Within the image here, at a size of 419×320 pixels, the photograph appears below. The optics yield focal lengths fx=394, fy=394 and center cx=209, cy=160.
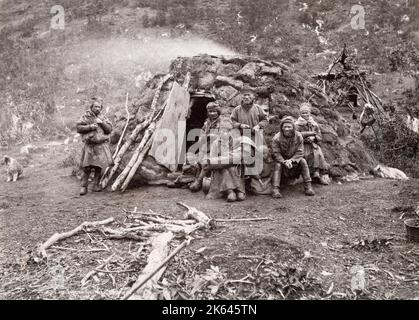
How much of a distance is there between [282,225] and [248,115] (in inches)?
92.5

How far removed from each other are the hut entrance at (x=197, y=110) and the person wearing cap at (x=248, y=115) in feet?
3.57

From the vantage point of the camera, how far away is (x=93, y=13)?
19172 mm

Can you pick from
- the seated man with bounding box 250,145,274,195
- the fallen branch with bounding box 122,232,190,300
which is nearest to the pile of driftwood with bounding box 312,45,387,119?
the seated man with bounding box 250,145,274,195

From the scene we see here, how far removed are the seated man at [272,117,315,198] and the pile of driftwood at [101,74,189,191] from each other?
2235mm

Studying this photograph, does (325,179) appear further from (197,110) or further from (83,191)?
(83,191)

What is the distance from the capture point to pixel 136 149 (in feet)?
22.4

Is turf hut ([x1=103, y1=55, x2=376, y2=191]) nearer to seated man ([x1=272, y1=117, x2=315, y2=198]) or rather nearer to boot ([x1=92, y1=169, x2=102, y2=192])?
boot ([x1=92, y1=169, x2=102, y2=192])

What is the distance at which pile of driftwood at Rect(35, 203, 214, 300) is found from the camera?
3.29m

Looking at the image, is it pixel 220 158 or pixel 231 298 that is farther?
pixel 220 158

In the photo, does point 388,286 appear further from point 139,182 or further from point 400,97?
point 400,97

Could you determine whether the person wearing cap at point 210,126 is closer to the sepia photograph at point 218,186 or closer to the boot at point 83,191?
the sepia photograph at point 218,186

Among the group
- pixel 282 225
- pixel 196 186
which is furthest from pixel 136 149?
pixel 282 225
